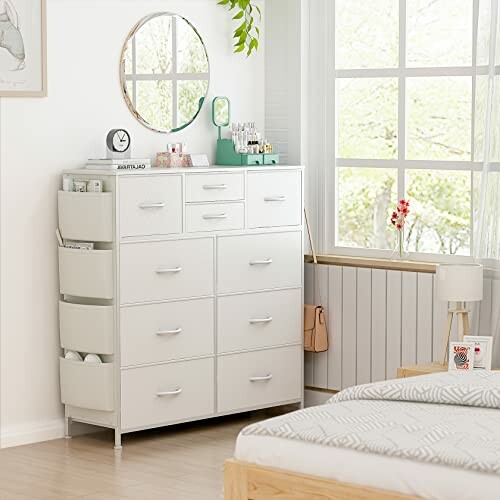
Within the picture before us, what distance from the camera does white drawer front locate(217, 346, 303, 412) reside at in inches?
219

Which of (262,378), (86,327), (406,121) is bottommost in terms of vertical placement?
(262,378)

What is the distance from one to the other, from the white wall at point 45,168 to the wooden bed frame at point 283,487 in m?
2.11

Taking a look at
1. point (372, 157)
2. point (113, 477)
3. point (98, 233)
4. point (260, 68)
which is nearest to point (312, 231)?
point (372, 157)

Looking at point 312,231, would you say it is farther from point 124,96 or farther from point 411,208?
point 124,96

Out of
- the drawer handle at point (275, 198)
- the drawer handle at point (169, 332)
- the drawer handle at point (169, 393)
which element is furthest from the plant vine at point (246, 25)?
the drawer handle at point (169, 393)

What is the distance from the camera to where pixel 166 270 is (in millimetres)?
5246

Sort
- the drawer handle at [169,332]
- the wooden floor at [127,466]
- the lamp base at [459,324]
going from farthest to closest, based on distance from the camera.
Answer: the drawer handle at [169,332] → the lamp base at [459,324] → the wooden floor at [127,466]

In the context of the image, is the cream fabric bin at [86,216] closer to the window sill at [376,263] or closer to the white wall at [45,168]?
the white wall at [45,168]

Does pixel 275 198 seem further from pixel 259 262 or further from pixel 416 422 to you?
pixel 416 422

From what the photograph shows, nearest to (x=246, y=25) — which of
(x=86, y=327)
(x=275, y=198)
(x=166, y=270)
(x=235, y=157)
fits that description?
(x=235, y=157)

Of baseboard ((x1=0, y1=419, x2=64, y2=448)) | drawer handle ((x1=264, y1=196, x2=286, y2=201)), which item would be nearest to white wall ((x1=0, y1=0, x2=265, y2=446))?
baseboard ((x1=0, y1=419, x2=64, y2=448))

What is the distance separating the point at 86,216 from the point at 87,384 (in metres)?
0.75

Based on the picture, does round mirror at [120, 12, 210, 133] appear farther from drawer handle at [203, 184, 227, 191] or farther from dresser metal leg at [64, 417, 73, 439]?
dresser metal leg at [64, 417, 73, 439]

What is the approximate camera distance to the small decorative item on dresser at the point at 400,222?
554 centimetres
